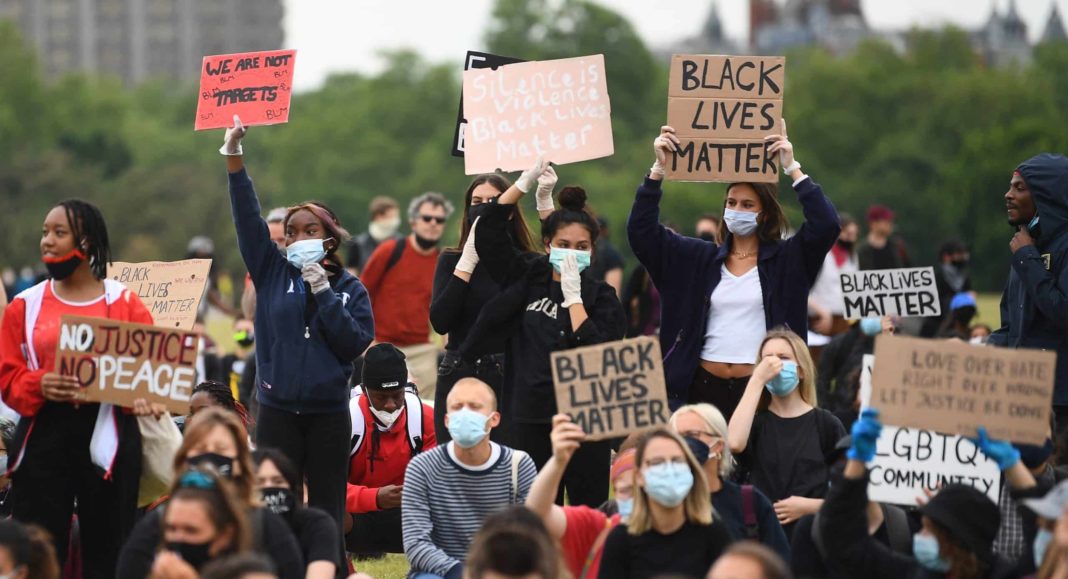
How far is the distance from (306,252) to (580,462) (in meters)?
1.68

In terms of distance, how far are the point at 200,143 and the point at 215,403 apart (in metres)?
110

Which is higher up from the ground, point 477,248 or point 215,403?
point 477,248

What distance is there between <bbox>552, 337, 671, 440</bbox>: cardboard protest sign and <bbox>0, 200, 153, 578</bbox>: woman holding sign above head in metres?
1.97

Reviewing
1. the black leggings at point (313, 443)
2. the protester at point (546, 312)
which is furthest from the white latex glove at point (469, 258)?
the black leggings at point (313, 443)

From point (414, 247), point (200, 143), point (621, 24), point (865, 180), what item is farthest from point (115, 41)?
point (414, 247)

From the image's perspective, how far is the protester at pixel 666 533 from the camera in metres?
7.20

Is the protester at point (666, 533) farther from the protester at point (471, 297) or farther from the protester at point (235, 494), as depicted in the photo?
the protester at point (471, 297)

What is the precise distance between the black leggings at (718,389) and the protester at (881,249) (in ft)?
27.1

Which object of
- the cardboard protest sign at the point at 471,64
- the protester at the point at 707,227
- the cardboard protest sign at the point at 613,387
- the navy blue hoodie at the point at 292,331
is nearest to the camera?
the cardboard protest sign at the point at 613,387

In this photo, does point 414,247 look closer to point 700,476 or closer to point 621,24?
point 700,476

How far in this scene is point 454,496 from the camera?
8.38 meters

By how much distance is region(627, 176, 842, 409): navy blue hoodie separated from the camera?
353 inches

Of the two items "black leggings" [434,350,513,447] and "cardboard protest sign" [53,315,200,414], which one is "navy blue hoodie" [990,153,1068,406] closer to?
"black leggings" [434,350,513,447]

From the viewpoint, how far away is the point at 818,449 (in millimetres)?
8562
